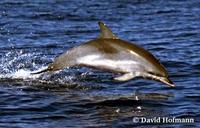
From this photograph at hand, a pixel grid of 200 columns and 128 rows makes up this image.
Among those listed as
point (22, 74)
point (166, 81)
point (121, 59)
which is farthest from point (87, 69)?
point (166, 81)

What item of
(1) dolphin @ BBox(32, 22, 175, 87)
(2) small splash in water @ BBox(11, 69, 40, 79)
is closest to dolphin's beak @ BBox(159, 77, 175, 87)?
(1) dolphin @ BBox(32, 22, 175, 87)

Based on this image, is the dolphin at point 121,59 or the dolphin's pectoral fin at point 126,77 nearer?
the dolphin's pectoral fin at point 126,77

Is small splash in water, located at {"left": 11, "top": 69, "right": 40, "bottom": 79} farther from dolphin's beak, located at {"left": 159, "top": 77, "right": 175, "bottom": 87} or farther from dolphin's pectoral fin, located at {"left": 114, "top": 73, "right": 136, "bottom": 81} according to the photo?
dolphin's beak, located at {"left": 159, "top": 77, "right": 175, "bottom": 87}

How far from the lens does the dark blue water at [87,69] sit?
13367 millimetres

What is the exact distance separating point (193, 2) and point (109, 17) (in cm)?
602

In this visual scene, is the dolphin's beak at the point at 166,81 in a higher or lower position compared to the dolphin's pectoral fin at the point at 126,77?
lower

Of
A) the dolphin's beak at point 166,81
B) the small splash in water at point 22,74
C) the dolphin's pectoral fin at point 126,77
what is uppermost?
the small splash in water at point 22,74

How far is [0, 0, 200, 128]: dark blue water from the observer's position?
43.9 feet

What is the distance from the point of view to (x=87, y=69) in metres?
18.2

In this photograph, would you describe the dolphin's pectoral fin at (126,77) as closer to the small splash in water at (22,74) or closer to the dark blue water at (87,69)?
the dark blue water at (87,69)

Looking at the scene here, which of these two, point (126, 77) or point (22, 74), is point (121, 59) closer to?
point (126, 77)

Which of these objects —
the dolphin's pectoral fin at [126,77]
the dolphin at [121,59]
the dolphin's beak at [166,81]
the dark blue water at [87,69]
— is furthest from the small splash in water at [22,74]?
the dolphin's beak at [166,81]

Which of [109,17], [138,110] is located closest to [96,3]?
[109,17]

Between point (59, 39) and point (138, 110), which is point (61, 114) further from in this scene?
point (59, 39)
